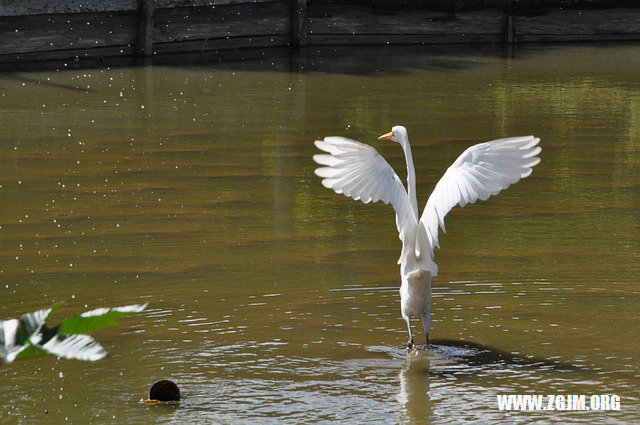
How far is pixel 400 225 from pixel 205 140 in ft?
18.8

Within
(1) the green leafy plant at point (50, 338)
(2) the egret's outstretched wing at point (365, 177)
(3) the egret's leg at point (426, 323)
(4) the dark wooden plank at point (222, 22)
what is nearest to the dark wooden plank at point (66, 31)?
(4) the dark wooden plank at point (222, 22)

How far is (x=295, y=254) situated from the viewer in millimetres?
8008

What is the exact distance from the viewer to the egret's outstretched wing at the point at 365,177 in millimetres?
6211

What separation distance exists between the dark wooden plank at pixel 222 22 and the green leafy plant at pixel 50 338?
15.2 m

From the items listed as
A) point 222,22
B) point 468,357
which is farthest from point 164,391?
point 222,22

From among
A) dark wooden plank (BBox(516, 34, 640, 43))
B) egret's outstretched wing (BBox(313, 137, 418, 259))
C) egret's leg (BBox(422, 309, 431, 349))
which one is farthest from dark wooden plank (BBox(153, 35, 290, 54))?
egret's leg (BBox(422, 309, 431, 349))

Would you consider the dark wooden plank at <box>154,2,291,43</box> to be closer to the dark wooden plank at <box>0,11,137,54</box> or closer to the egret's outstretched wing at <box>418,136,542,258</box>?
the dark wooden plank at <box>0,11,137,54</box>

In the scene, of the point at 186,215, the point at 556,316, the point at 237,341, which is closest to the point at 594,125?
the point at 186,215

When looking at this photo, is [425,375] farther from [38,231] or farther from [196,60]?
[196,60]

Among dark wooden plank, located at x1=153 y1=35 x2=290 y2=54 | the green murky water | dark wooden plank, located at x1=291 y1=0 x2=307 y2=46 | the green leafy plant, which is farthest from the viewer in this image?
dark wooden plank, located at x1=291 y1=0 x2=307 y2=46

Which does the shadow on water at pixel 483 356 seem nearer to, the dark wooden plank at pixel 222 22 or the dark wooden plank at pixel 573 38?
the dark wooden plank at pixel 222 22

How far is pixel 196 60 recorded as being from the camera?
17.1 metres

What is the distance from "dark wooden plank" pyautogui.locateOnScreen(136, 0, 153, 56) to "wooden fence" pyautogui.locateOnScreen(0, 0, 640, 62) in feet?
0.05

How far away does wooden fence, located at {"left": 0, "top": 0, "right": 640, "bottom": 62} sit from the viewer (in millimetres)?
16297
